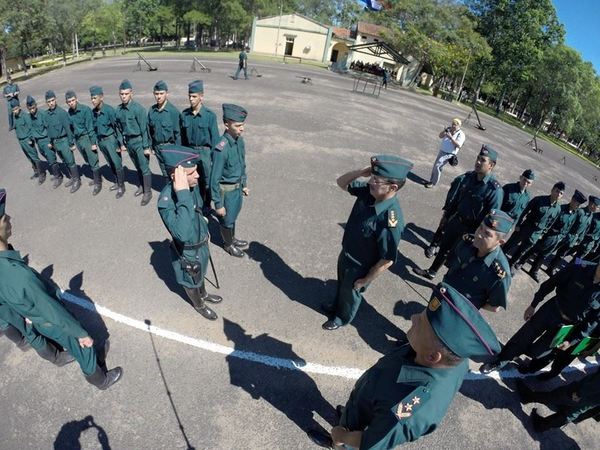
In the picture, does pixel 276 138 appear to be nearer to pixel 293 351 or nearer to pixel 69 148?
pixel 69 148

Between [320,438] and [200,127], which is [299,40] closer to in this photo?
[200,127]

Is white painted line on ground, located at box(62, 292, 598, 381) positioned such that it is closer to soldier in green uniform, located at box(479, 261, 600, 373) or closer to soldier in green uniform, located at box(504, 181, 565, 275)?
soldier in green uniform, located at box(479, 261, 600, 373)

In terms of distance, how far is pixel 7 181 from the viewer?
802 cm

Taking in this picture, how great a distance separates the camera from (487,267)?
12.0 feet

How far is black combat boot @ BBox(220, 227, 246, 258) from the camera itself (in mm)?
5578

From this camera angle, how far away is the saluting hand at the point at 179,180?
3.48 metres

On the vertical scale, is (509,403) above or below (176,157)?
below

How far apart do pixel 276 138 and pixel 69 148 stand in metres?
6.31

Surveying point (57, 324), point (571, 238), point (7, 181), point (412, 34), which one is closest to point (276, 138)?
point (7, 181)

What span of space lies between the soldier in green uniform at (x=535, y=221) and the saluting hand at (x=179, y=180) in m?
6.01

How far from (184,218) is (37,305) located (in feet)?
4.86

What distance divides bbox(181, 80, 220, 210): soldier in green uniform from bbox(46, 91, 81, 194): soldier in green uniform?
9.20 feet

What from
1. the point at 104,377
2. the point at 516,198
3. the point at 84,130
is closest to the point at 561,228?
the point at 516,198

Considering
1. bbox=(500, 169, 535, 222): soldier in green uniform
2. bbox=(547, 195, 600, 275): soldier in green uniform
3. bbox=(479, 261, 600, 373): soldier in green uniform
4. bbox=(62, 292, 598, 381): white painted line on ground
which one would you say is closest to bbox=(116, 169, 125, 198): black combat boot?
bbox=(62, 292, 598, 381): white painted line on ground
